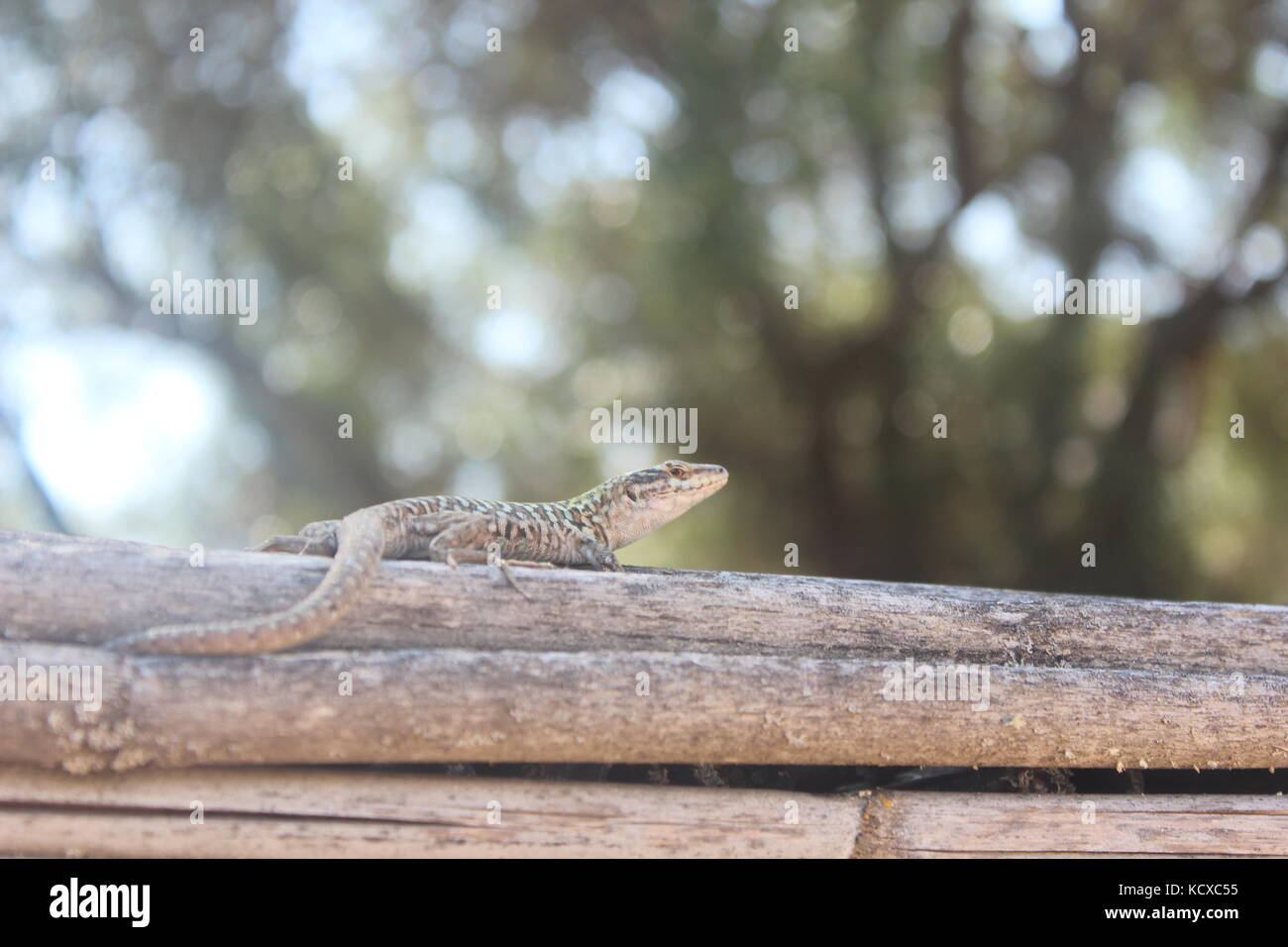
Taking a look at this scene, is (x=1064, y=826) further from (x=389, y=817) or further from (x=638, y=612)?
(x=389, y=817)

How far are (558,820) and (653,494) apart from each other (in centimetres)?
175

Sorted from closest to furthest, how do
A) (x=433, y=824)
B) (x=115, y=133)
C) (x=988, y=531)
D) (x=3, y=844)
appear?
(x=3, y=844) → (x=433, y=824) → (x=115, y=133) → (x=988, y=531)

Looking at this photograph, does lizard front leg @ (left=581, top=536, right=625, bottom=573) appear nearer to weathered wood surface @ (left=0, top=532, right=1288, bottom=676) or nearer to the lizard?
the lizard

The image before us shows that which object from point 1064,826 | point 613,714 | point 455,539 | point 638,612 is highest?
point 455,539

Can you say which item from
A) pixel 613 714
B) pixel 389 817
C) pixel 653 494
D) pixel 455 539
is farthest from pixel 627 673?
pixel 653 494

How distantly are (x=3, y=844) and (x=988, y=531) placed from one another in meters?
9.21

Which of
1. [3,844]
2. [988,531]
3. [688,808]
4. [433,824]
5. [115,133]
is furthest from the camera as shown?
[988,531]

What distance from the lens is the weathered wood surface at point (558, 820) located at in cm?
305

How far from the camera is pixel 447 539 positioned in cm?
383

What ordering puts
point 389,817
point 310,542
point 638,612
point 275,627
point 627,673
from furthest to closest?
1. point 310,542
2. point 638,612
3. point 627,673
4. point 389,817
5. point 275,627

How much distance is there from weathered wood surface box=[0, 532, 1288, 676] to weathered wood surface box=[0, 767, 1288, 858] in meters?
Answer: 0.43

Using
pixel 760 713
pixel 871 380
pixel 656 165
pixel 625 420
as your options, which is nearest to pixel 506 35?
pixel 656 165

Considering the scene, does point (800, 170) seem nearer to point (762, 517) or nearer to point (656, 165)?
point (656, 165)

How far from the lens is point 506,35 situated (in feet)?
36.2
